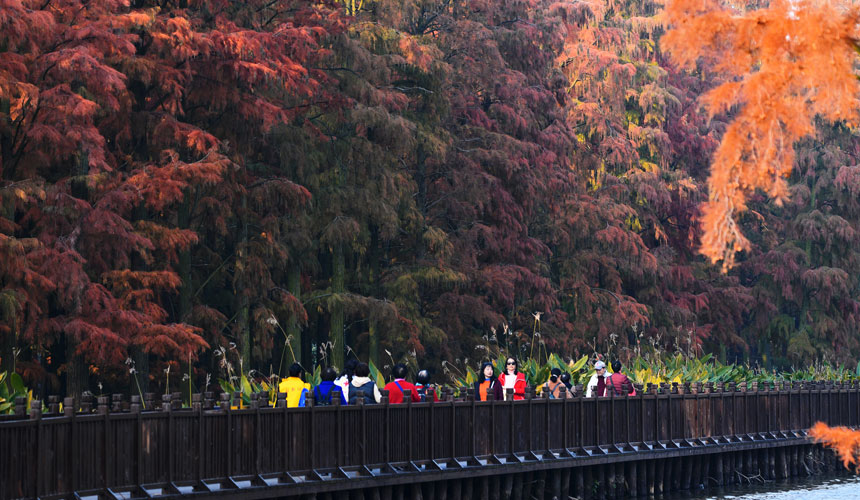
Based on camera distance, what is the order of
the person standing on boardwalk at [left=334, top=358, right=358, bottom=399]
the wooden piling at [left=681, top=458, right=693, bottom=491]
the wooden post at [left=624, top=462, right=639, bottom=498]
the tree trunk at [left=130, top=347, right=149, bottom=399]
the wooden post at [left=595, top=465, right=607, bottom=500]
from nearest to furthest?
the person standing on boardwalk at [left=334, top=358, right=358, bottom=399] < the wooden post at [left=595, top=465, right=607, bottom=500] < the wooden post at [left=624, top=462, right=639, bottom=498] < the wooden piling at [left=681, top=458, right=693, bottom=491] < the tree trunk at [left=130, top=347, right=149, bottom=399]

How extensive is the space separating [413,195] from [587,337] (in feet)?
28.0

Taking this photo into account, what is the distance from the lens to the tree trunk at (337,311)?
33.8 meters

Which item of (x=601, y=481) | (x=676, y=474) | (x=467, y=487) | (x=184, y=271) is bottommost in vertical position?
(x=676, y=474)

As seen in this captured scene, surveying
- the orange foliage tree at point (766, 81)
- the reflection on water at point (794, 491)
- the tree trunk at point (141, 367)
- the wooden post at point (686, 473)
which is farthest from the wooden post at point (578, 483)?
the orange foliage tree at point (766, 81)

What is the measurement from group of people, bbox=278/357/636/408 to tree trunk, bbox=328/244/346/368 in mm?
9135

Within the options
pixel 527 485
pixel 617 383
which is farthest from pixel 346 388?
pixel 617 383

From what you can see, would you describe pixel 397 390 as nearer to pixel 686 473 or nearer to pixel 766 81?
pixel 686 473

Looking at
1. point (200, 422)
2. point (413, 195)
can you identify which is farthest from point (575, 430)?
point (413, 195)

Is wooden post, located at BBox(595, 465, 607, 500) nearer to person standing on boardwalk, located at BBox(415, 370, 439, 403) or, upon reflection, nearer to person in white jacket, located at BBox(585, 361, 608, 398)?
person in white jacket, located at BBox(585, 361, 608, 398)

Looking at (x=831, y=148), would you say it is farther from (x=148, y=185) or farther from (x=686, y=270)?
(x=148, y=185)

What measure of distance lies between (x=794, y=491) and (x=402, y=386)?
38.3 feet

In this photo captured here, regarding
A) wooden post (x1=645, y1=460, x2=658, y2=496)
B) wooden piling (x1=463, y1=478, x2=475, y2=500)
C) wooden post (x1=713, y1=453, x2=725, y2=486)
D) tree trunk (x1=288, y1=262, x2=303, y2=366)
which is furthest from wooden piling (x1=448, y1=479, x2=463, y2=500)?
tree trunk (x1=288, y1=262, x2=303, y2=366)

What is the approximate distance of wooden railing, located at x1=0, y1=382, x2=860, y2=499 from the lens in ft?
47.8

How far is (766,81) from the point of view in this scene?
10805 mm
